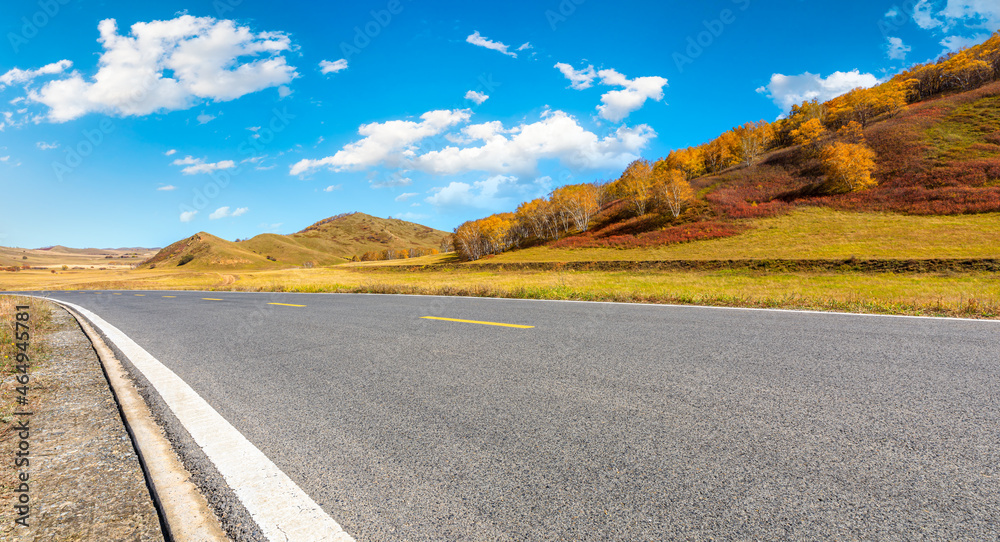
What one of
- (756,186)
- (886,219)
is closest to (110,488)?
Result: (886,219)

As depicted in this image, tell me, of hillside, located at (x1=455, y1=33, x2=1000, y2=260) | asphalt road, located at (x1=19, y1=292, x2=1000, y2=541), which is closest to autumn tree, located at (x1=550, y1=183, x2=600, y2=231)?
hillside, located at (x1=455, y1=33, x2=1000, y2=260)

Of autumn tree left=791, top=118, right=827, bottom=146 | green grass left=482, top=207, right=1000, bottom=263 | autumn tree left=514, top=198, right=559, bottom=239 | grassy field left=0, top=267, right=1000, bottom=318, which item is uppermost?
autumn tree left=791, top=118, right=827, bottom=146

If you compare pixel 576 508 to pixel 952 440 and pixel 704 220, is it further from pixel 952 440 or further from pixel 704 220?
pixel 704 220

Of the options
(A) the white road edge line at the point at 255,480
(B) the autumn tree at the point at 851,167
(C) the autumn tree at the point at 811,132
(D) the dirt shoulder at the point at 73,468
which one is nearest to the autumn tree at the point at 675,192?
(B) the autumn tree at the point at 851,167

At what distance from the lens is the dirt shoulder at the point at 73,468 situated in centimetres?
205

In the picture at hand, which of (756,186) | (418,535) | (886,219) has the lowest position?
(418,535)

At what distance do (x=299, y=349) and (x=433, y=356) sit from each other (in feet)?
7.74

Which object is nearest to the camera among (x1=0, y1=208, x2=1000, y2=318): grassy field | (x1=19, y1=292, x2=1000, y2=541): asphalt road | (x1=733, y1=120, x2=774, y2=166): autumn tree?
(x1=19, y1=292, x2=1000, y2=541): asphalt road

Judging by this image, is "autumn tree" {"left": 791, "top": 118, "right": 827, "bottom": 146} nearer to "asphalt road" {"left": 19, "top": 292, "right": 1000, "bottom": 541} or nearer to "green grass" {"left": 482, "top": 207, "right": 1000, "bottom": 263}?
"green grass" {"left": 482, "top": 207, "right": 1000, "bottom": 263}

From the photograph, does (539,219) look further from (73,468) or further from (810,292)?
(73,468)

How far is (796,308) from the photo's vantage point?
8.95 metres

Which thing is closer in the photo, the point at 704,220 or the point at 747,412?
the point at 747,412

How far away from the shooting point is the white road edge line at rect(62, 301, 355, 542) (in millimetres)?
2037

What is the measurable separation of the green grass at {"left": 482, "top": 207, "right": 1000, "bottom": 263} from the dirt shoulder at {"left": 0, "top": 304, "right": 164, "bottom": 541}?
34.7 m
